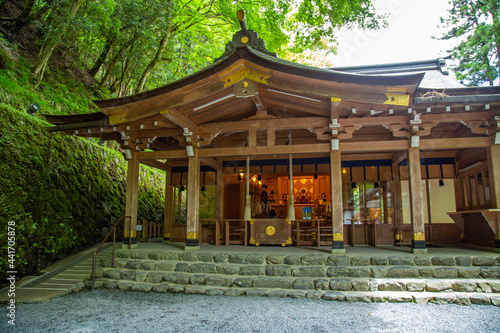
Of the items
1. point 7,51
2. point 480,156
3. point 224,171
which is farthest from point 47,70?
point 480,156

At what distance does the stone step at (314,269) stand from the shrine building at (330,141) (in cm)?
78

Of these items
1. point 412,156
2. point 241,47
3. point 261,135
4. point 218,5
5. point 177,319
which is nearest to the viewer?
point 177,319

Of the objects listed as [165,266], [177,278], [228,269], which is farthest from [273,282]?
[165,266]

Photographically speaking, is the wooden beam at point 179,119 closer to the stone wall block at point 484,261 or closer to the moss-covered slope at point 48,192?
the moss-covered slope at point 48,192

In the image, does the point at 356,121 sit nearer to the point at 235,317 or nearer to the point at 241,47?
the point at 241,47

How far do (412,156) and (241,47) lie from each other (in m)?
4.46

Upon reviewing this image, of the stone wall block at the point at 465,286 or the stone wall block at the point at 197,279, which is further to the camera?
the stone wall block at the point at 197,279

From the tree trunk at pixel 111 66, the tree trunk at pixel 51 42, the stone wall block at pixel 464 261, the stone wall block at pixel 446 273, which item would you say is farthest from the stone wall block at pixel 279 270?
the tree trunk at pixel 111 66

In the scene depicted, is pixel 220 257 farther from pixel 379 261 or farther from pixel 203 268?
pixel 379 261

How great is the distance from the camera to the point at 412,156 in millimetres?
7055

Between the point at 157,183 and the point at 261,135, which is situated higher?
the point at 261,135

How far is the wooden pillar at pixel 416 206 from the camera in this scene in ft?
22.0

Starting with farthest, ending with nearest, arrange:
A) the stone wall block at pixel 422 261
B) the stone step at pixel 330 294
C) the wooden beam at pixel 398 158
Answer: the wooden beam at pixel 398 158, the stone wall block at pixel 422 261, the stone step at pixel 330 294

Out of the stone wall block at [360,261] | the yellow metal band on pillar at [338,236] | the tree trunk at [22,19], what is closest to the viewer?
the stone wall block at [360,261]
